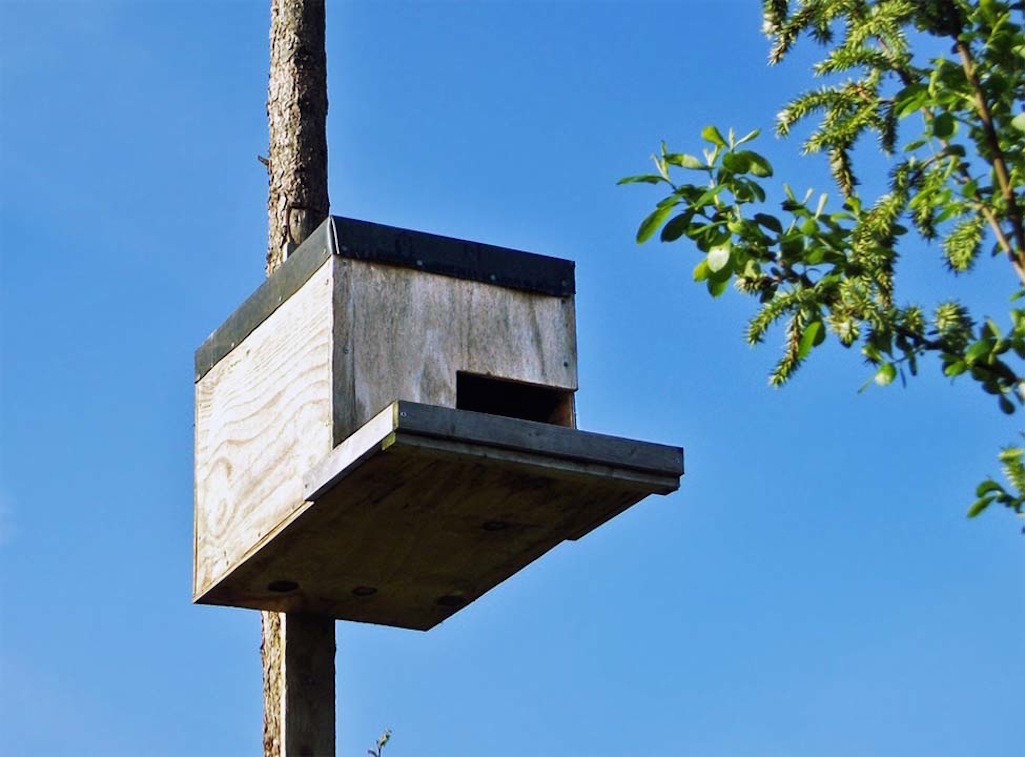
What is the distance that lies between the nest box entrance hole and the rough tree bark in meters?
0.65

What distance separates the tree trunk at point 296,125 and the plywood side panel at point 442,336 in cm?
128

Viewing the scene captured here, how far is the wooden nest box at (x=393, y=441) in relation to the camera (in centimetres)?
384

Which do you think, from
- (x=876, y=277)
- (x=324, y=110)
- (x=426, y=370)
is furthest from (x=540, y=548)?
(x=324, y=110)

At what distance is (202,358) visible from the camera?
15.3 ft

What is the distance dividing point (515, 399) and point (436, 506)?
0.76 meters

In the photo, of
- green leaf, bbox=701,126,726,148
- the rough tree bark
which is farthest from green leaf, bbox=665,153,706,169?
the rough tree bark

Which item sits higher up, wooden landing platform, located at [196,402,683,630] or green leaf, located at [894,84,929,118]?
green leaf, located at [894,84,929,118]

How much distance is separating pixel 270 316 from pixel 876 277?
1515 mm

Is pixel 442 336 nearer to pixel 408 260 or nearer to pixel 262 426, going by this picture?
pixel 408 260

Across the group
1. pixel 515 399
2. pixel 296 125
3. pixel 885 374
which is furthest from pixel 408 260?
pixel 296 125

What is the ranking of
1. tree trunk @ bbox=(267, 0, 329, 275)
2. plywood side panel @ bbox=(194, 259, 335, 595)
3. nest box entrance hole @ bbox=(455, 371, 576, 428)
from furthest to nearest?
tree trunk @ bbox=(267, 0, 329, 275), nest box entrance hole @ bbox=(455, 371, 576, 428), plywood side panel @ bbox=(194, 259, 335, 595)

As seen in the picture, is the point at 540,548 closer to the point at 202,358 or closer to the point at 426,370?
the point at 426,370

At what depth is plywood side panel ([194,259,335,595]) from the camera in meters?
4.07

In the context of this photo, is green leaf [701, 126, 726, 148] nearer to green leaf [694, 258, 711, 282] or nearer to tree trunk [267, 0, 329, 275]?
green leaf [694, 258, 711, 282]
